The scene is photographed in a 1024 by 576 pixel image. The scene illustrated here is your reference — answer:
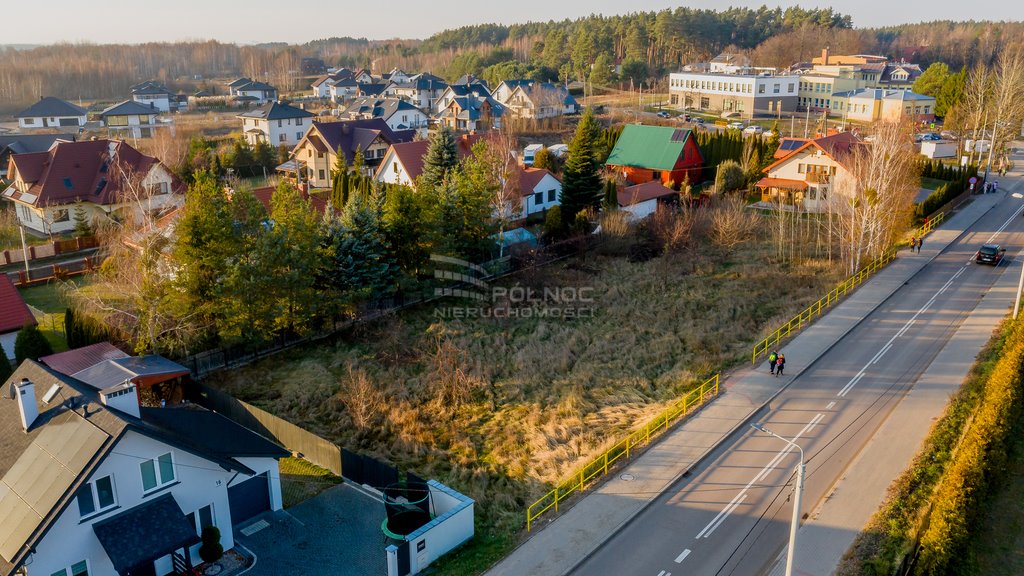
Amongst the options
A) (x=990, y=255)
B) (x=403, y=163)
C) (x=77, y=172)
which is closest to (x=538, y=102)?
(x=403, y=163)

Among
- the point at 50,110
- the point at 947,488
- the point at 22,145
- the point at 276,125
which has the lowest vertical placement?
the point at 947,488

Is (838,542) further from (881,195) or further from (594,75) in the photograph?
(594,75)

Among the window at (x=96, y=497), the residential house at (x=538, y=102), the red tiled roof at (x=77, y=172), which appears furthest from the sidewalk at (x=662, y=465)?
the residential house at (x=538, y=102)

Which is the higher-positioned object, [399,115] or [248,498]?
[399,115]

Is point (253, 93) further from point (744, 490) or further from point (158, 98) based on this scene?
point (744, 490)

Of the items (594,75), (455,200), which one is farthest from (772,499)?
(594,75)

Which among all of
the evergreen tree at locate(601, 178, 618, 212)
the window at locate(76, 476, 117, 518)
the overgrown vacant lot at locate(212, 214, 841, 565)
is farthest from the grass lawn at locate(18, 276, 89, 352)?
the evergreen tree at locate(601, 178, 618, 212)

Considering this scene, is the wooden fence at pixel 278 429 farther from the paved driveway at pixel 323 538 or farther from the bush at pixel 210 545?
the bush at pixel 210 545
